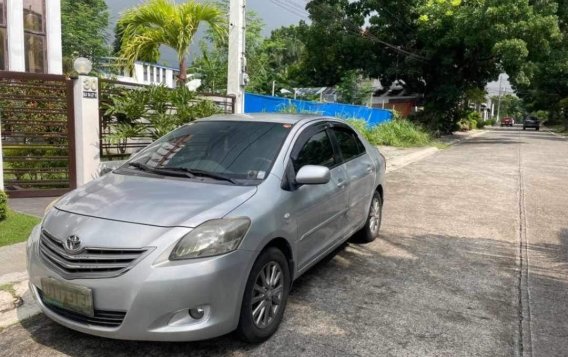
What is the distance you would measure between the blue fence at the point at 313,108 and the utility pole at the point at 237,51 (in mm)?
1999

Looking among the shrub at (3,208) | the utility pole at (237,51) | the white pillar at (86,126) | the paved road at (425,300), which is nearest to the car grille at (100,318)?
the paved road at (425,300)

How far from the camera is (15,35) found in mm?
14062

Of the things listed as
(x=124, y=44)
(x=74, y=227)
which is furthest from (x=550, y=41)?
(x=74, y=227)

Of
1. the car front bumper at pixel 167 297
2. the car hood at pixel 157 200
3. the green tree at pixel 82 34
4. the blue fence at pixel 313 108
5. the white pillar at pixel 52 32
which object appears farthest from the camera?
the green tree at pixel 82 34

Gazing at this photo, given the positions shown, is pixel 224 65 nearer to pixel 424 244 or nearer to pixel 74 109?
pixel 74 109

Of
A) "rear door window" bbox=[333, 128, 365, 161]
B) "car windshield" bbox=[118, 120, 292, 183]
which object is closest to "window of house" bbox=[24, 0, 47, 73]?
"car windshield" bbox=[118, 120, 292, 183]

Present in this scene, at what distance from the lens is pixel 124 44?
10250 mm

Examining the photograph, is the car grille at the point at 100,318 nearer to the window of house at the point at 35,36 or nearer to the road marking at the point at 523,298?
the road marking at the point at 523,298

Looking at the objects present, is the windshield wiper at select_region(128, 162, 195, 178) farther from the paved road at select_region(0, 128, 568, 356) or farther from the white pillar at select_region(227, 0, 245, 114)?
the white pillar at select_region(227, 0, 245, 114)

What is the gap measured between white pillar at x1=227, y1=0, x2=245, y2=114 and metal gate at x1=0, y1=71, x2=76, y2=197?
146 inches

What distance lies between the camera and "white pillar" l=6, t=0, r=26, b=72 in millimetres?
13961

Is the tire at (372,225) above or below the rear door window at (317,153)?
below

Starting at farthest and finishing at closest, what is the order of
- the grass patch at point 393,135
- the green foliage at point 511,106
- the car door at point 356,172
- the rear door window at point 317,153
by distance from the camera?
the green foliage at point 511,106 < the grass patch at point 393,135 < the car door at point 356,172 < the rear door window at point 317,153

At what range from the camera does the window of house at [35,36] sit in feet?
48.3
